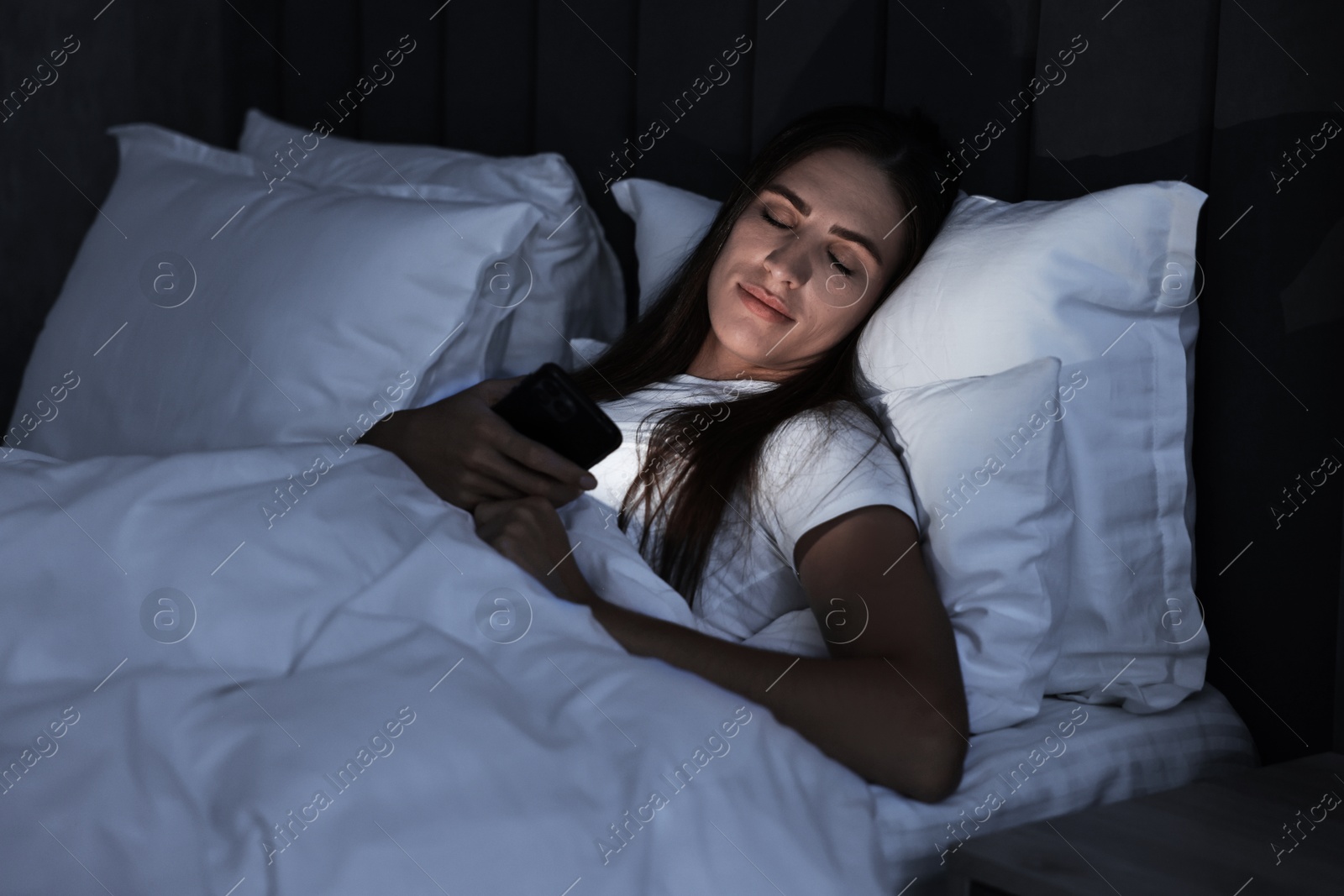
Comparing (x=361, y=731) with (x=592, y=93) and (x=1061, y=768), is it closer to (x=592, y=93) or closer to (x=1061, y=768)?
(x=1061, y=768)

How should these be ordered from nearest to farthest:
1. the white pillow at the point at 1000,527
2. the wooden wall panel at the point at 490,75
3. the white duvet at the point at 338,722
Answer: the white duvet at the point at 338,722 → the white pillow at the point at 1000,527 → the wooden wall panel at the point at 490,75

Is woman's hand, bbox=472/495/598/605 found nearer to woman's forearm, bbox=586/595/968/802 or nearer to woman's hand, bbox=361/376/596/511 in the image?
woman's hand, bbox=361/376/596/511

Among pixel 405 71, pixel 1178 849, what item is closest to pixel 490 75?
pixel 405 71

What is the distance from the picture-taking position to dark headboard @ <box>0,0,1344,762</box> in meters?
0.97

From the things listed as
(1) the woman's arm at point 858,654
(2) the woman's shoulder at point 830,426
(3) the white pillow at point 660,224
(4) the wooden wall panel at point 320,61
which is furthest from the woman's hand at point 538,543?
(4) the wooden wall panel at point 320,61

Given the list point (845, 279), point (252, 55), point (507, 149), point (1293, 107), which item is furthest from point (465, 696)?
point (252, 55)

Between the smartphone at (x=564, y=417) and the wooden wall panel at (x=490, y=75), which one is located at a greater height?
the wooden wall panel at (x=490, y=75)

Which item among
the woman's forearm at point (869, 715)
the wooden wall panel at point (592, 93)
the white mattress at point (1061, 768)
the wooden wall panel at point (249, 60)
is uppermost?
the wooden wall panel at point (249, 60)

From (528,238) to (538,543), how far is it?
0.56 m

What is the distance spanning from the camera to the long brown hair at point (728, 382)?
1.02 metres

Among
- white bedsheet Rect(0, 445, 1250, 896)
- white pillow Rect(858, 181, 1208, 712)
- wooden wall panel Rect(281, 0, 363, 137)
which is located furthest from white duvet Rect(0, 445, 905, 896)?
wooden wall panel Rect(281, 0, 363, 137)

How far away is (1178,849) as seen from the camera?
71 cm

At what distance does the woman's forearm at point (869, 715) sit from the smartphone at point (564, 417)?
0.80 ft

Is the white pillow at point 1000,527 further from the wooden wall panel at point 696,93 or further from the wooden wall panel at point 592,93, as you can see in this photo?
the wooden wall panel at point 592,93
